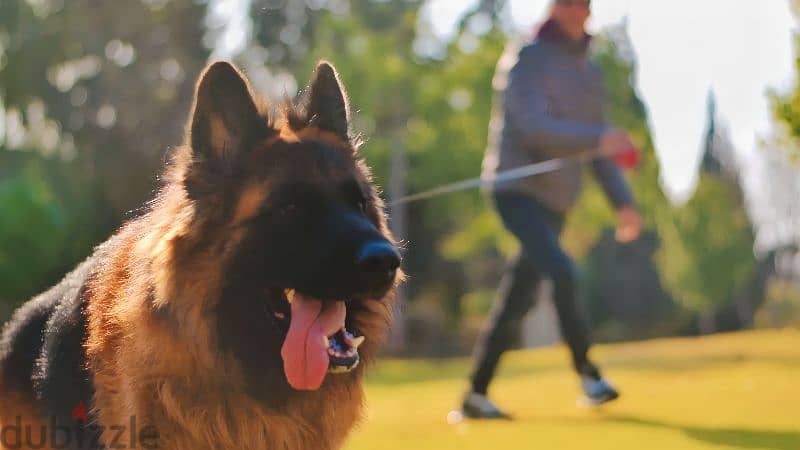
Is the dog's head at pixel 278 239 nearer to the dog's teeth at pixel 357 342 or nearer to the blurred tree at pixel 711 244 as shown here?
the dog's teeth at pixel 357 342

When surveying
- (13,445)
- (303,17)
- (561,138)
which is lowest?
(13,445)

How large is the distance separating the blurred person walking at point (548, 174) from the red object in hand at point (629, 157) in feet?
0.24

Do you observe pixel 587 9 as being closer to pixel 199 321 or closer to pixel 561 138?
pixel 561 138

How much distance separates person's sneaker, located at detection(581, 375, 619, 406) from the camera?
6051 mm

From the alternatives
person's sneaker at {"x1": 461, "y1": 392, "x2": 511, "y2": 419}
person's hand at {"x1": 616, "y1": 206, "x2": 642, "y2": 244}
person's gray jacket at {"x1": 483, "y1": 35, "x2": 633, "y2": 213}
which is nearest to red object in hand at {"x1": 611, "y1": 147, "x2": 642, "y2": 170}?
person's gray jacket at {"x1": 483, "y1": 35, "x2": 633, "y2": 213}

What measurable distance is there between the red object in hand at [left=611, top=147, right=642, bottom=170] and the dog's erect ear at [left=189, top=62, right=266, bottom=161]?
3257 mm

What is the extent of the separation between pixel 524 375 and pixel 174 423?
28.3 feet

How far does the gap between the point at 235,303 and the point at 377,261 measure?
0.64 metres

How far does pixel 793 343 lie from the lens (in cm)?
1287

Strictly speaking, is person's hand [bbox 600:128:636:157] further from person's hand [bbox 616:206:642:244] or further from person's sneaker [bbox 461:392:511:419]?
person's sneaker [bbox 461:392:511:419]

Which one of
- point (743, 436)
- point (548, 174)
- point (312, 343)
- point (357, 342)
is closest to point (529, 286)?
point (548, 174)

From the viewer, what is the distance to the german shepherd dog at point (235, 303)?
318cm

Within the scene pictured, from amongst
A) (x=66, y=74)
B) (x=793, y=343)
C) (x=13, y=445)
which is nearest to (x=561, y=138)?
(x=13, y=445)

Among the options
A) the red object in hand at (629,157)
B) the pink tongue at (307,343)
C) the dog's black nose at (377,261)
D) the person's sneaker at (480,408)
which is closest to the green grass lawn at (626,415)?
the person's sneaker at (480,408)
